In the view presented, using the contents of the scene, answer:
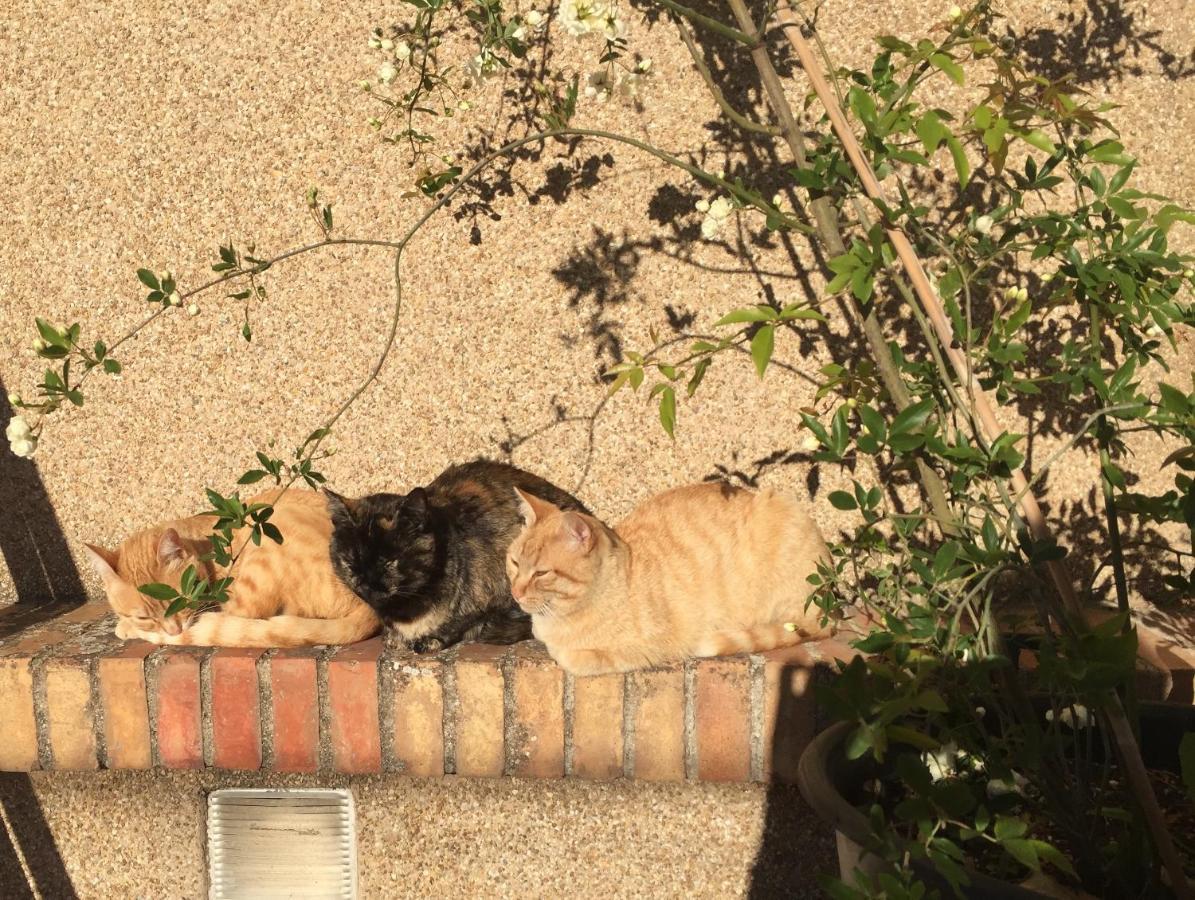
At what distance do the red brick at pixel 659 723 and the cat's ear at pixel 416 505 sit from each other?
1.77 feet

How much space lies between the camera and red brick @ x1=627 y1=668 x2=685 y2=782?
1980mm

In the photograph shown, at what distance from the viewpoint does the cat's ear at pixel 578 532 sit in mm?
1925

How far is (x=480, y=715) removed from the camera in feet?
6.65

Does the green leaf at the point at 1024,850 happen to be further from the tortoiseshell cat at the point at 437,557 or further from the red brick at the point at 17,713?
the red brick at the point at 17,713

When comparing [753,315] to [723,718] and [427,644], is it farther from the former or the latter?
[427,644]

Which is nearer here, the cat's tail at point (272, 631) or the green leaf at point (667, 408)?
the green leaf at point (667, 408)

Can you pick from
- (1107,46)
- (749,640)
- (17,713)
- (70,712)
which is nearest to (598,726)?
(749,640)

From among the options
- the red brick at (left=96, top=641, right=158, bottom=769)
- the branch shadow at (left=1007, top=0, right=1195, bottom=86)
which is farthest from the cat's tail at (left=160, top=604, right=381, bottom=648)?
the branch shadow at (left=1007, top=0, right=1195, bottom=86)

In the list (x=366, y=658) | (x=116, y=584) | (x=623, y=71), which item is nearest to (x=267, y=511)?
(x=366, y=658)

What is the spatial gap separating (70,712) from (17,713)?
120 mm

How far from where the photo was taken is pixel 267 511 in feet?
5.38

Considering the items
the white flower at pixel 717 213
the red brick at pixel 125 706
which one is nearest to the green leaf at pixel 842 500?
the white flower at pixel 717 213

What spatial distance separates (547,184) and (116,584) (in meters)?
1.31

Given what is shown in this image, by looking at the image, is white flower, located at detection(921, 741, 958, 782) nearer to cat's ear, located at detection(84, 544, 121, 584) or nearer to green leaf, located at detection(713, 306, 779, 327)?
green leaf, located at detection(713, 306, 779, 327)
